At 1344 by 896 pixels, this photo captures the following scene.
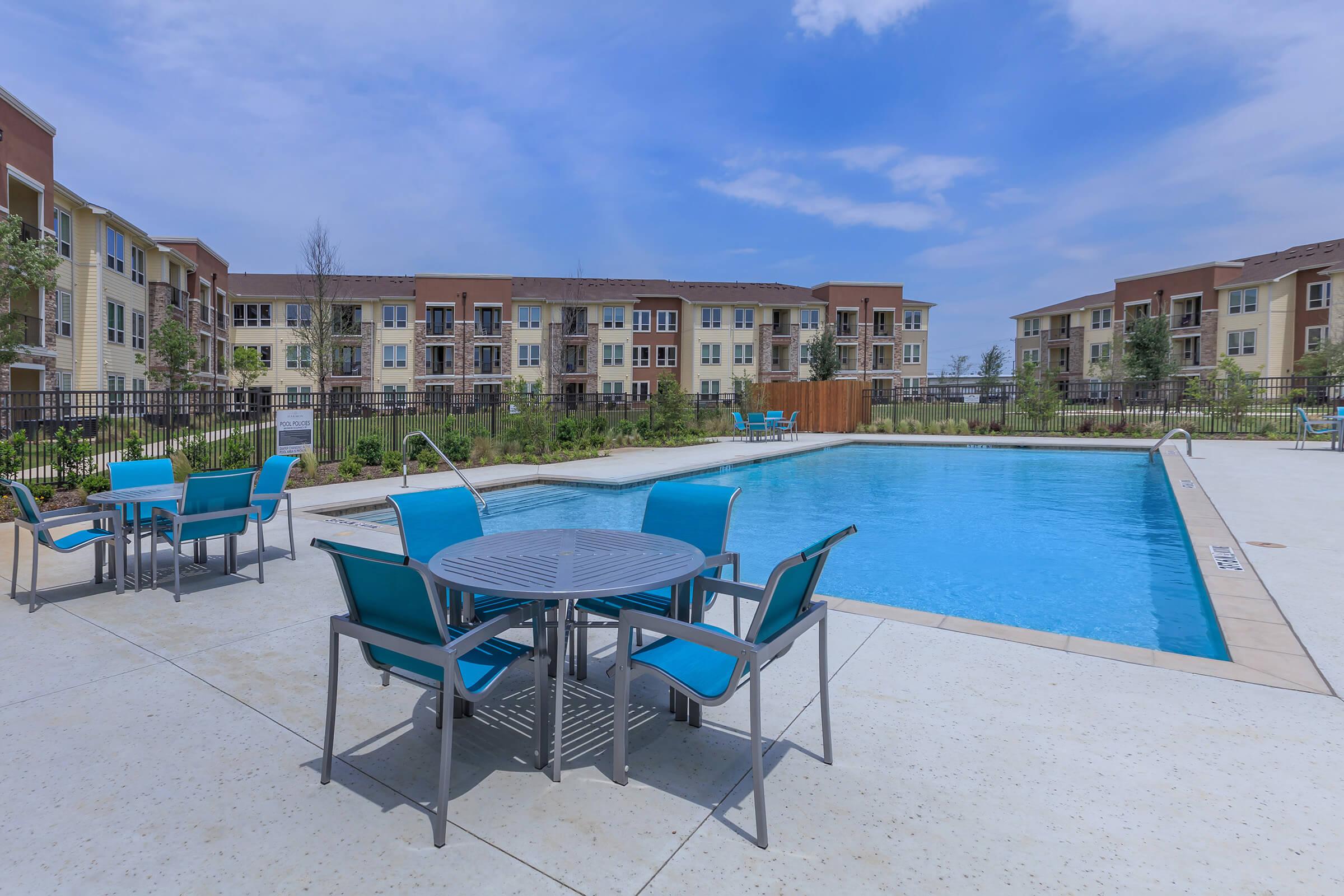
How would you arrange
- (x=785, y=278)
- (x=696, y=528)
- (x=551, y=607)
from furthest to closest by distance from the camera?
(x=785, y=278)
(x=696, y=528)
(x=551, y=607)

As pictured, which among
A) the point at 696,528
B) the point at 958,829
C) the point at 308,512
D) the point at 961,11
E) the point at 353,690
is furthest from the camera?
the point at 961,11

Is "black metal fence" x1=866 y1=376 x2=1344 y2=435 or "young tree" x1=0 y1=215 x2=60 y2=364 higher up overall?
"young tree" x1=0 y1=215 x2=60 y2=364

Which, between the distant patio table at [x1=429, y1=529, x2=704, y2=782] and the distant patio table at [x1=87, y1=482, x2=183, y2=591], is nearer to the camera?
the distant patio table at [x1=429, y1=529, x2=704, y2=782]

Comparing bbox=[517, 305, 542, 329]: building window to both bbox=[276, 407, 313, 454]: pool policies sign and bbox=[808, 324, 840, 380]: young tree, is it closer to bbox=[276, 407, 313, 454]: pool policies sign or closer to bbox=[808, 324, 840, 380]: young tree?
bbox=[808, 324, 840, 380]: young tree

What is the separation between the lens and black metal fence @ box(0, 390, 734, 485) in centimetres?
1100

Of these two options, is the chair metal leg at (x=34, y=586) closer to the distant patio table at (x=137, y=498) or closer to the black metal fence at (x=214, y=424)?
the distant patio table at (x=137, y=498)

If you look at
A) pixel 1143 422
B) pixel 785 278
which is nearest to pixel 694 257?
pixel 785 278

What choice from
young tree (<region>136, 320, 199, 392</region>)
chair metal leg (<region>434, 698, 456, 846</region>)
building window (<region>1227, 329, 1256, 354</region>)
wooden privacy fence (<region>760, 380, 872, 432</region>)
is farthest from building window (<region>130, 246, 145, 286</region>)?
building window (<region>1227, 329, 1256, 354</region>)

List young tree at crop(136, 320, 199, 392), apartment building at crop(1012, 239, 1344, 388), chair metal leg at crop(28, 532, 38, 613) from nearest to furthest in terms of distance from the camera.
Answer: chair metal leg at crop(28, 532, 38, 613), young tree at crop(136, 320, 199, 392), apartment building at crop(1012, 239, 1344, 388)

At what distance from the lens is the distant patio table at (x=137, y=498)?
5.50m

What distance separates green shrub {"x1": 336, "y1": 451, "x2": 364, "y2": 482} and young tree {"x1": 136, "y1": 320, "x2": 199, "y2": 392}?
21205 mm

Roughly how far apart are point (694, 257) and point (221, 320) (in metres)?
35.9

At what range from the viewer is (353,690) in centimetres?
369

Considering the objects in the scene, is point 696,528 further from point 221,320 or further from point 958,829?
point 221,320
